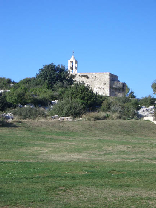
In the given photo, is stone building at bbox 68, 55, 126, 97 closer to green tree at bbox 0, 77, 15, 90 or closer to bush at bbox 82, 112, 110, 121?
green tree at bbox 0, 77, 15, 90

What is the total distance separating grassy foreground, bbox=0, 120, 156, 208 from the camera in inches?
296

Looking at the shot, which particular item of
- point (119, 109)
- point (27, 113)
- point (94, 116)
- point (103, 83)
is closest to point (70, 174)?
point (27, 113)

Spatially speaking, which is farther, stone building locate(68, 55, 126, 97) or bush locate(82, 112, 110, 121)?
stone building locate(68, 55, 126, 97)

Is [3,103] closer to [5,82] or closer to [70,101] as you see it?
[70,101]

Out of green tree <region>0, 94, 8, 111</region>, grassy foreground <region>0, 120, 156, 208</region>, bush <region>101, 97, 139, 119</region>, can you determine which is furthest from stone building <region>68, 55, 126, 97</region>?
grassy foreground <region>0, 120, 156, 208</region>

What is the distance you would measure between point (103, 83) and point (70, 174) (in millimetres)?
51433

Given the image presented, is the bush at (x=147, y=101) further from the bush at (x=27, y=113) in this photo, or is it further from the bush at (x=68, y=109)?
the bush at (x=27, y=113)

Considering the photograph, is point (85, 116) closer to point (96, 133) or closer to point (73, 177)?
point (96, 133)

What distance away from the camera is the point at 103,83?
61.4 meters

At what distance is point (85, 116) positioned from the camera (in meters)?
32.7

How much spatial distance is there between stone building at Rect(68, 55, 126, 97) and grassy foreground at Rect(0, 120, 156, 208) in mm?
39408

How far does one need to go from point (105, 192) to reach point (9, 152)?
888 centimetres

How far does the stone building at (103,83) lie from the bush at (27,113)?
96.4 feet

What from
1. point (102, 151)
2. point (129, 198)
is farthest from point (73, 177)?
point (102, 151)
